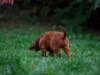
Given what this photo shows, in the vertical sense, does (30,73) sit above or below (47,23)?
above

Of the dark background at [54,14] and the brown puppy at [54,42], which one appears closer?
the brown puppy at [54,42]

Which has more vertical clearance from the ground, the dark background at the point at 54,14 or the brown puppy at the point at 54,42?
the brown puppy at the point at 54,42

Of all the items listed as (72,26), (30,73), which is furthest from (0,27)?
(30,73)

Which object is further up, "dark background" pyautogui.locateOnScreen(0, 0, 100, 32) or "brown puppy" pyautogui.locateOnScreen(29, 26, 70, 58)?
"brown puppy" pyautogui.locateOnScreen(29, 26, 70, 58)

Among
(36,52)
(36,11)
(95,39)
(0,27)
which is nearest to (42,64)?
(36,52)

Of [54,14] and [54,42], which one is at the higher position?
[54,42]

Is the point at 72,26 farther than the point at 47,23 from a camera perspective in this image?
No

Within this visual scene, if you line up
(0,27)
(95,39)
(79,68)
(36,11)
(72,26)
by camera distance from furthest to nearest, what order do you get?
(36,11)
(0,27)
(72,26)
(95,39)
(79,68)

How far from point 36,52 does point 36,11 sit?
28.8ft

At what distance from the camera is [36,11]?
1912 centimetres

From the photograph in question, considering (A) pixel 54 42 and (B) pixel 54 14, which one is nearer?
(A) pixel 54 42

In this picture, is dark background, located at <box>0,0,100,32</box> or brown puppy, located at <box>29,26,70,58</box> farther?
dark background, located at <box>0,0,100,32</box>

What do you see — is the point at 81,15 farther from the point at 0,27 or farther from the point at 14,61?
the point at 14,61

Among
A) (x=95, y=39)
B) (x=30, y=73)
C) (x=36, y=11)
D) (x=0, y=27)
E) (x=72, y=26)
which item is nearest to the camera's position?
(x=30, y=73)
